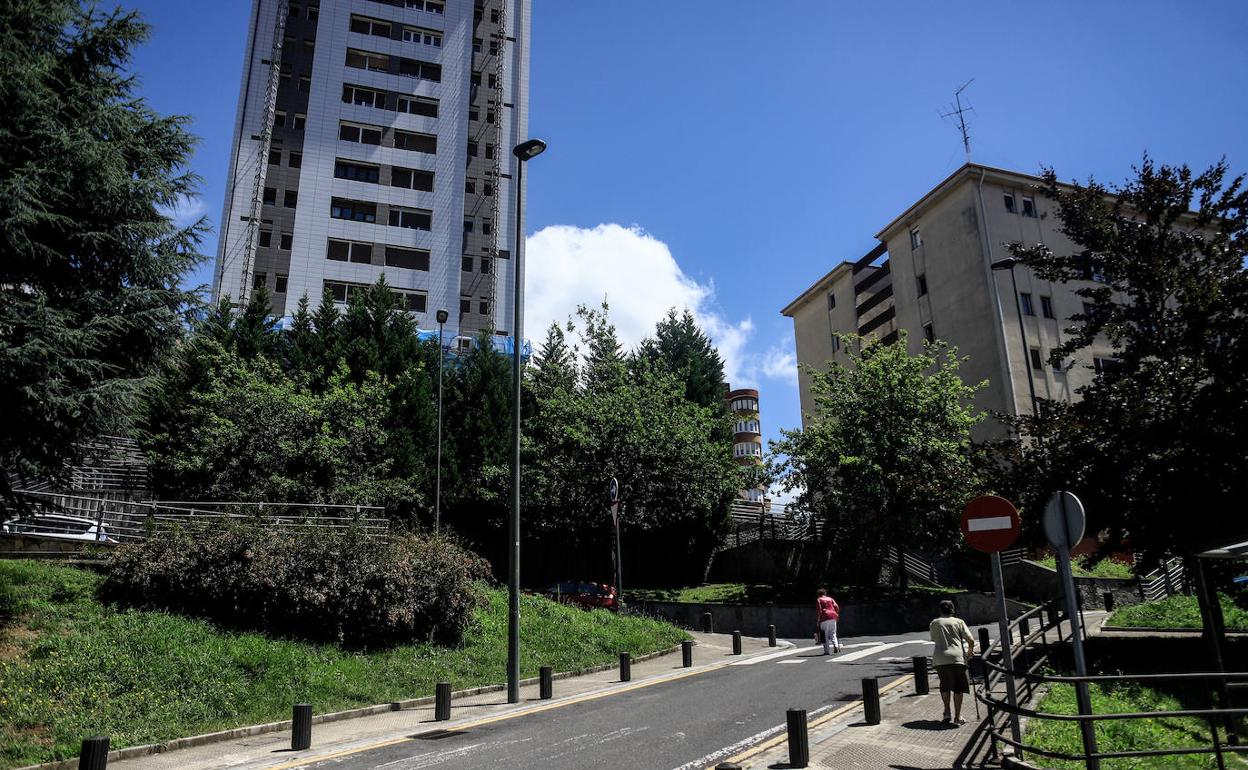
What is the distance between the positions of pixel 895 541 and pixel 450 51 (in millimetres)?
43920

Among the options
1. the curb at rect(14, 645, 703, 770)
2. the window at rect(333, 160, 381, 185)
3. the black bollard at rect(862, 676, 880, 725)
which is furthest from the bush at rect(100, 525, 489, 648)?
the window at rect(333, 160, 381, 185)

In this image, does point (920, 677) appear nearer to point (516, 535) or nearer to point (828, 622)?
point (828, 622)

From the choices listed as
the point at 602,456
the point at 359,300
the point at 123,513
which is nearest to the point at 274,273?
the point at 359,300

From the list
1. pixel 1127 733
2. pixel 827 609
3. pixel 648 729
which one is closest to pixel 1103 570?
pixel 827 609

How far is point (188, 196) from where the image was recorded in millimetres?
15008

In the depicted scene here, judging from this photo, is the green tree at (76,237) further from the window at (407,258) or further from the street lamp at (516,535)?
the window at (407,258)

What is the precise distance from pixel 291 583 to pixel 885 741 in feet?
34.6

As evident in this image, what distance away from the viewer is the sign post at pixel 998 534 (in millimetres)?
7367

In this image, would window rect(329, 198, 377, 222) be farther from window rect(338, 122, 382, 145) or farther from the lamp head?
the lamp head

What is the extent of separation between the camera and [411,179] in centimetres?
4831

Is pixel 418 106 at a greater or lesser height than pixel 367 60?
lesser

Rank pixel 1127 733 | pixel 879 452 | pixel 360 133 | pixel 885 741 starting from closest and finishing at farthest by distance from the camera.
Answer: pixel 1127 733
pixel 885 741
pixel 879 452
pixel 360 133

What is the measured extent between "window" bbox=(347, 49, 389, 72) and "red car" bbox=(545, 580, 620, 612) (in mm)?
38569

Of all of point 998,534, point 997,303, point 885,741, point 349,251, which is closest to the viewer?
point 998,534
